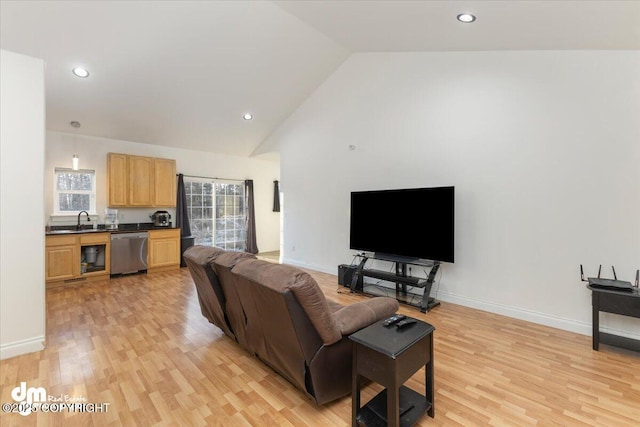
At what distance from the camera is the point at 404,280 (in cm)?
411

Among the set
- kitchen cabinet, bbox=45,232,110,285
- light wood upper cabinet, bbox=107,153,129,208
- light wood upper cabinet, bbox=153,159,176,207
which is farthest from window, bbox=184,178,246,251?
kitchen cabinet, bbox=45,232,110,285

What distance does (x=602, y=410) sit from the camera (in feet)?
6.67

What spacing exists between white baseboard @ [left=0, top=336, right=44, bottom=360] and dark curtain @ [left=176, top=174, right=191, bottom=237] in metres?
4.03

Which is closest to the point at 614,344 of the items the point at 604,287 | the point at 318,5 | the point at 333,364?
the point at 604,287

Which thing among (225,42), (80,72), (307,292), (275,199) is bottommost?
(307,292)

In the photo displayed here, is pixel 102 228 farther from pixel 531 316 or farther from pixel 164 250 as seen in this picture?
pixel 531 316

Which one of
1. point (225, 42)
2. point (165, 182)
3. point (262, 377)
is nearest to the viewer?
point (262, 377)

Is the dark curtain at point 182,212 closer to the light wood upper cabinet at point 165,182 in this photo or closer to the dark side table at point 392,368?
the light wood upper cabinet at point 165,182

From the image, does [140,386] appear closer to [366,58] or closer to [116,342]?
[116,342]

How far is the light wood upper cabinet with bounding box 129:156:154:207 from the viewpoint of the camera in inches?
237

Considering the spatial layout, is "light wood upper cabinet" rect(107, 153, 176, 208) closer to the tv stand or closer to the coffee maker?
the coffee maker

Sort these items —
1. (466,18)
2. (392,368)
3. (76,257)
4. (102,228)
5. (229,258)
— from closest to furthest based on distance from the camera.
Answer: (392,368) → (229,258) → (466,18) → (76,257) → (102,228)

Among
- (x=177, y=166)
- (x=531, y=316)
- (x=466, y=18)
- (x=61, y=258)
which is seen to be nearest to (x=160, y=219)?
(x=177, y=166)

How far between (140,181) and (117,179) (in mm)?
394
